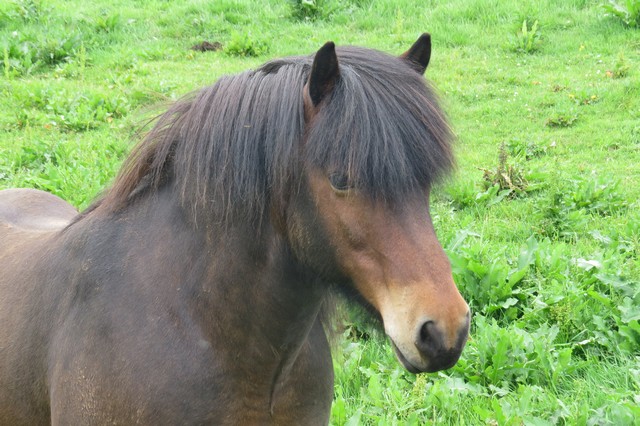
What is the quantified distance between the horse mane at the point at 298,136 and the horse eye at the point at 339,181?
0.02 metres

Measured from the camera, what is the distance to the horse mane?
2.04 m

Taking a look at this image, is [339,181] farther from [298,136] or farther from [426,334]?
[426,334]

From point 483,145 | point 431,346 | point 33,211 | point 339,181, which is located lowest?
point 483,145

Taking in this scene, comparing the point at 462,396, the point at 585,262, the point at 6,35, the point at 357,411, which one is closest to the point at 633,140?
the point at 585,262

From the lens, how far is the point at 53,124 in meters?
7.80

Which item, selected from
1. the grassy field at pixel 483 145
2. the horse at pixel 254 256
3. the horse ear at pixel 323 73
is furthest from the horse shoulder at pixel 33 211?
the horse ear at pixel 323 73

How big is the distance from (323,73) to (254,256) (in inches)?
22.8

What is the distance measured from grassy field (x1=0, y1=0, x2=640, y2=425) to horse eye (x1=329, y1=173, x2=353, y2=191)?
0.35 m

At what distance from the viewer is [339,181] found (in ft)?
6.68

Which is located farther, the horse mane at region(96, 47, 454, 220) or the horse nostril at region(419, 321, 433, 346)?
the horse mane at region(96, 47, 454, 220)

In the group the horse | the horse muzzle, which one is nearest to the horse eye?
the horse

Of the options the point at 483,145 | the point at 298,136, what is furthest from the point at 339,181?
the point at 483,145

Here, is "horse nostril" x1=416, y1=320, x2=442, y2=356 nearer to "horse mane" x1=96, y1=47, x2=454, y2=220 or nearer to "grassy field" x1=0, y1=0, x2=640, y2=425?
"horse mane" x1=96, y1=47, x2=454, y2=220

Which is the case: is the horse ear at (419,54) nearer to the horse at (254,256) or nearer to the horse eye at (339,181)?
the horse at (254,256)
